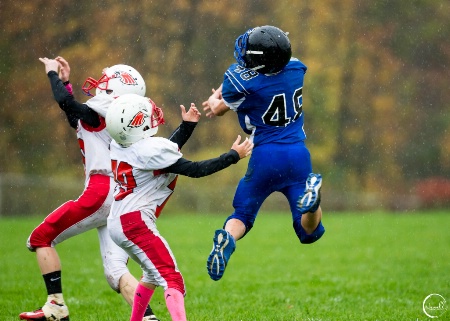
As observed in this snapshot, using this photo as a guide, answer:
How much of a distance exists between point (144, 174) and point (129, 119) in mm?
353

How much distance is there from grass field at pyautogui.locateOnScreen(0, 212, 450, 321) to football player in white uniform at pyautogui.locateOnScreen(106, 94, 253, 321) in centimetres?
123

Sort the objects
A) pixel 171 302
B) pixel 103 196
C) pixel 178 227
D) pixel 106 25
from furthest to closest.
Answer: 1. pixel 106 25
2. pixel 178 227
3. pixel 103 196
4. pixel 171 302

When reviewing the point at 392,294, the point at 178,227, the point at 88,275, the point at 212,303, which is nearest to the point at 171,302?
the point at 212,303

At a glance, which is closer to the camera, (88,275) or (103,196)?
(103,196)

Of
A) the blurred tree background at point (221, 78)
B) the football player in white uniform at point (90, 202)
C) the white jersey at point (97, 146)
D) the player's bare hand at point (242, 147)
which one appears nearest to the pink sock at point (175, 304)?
the football player in white uniform at point (90, 202)

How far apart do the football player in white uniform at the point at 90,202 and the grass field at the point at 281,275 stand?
2.15ft

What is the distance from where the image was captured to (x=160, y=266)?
4.74 metres

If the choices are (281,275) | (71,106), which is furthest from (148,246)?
(281,275)

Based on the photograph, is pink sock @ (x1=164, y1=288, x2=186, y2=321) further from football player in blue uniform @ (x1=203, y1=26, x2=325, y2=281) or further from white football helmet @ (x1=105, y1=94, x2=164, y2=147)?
white football helmet @ (x1=105, y1=94, x2=164, y2=147)

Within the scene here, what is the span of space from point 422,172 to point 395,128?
1.53 m

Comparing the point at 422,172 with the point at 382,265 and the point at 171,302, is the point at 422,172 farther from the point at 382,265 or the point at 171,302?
the point at 171,302

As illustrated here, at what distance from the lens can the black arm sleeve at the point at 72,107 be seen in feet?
17.5

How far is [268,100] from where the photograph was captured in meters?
5.18

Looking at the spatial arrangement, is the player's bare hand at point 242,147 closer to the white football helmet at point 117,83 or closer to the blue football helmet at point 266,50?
the blue football helmet at point 266,50
